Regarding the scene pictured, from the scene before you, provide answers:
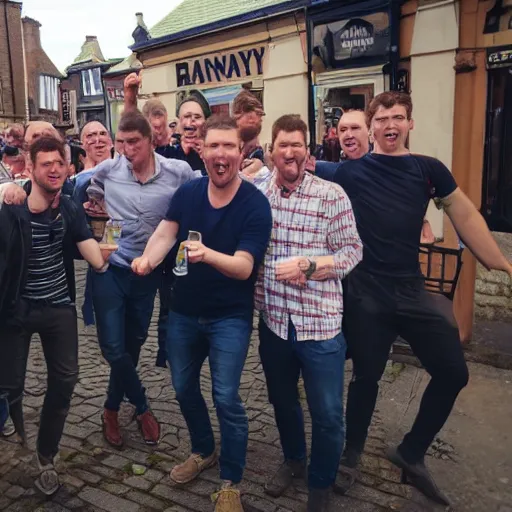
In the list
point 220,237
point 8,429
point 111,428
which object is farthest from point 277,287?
point 8,429

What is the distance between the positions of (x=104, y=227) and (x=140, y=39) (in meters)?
10.3

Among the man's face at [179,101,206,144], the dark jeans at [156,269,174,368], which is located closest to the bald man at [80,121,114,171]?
the man's face at [179,101,206,144]

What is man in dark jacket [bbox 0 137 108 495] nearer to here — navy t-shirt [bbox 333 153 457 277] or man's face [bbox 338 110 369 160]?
navy t-shirt [bbox 333 153 457 277]

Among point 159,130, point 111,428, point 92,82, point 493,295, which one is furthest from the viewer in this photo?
point 92,82

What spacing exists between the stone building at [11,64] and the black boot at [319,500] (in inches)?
1310

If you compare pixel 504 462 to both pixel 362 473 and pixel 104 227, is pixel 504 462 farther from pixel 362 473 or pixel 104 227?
pixel 104 227

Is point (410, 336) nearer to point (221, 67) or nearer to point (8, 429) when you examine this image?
point (8, 429)

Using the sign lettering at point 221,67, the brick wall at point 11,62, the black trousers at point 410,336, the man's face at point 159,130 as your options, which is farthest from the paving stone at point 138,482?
the brick wall at point 11,62

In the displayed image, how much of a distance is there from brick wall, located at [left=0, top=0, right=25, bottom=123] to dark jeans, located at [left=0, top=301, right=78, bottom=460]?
107ft

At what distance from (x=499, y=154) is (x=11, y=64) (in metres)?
33.5

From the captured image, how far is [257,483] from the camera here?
3.67 m

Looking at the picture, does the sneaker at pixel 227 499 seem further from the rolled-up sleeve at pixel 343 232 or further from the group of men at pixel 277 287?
the rolled-up sleeve at pixel 343 232

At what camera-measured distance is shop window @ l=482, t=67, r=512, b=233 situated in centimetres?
600

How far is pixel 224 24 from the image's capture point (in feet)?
33.4
